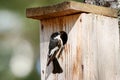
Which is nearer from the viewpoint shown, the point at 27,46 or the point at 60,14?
the point at 60,14

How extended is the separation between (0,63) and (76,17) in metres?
7.04

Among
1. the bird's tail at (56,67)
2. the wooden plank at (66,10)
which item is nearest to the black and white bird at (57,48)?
the bird's tail at (56,67)

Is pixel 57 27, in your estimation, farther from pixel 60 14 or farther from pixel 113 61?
pixel 113 61

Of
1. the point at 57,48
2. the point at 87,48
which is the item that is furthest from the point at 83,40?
the point at 57,48

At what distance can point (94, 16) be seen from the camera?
10.6ft

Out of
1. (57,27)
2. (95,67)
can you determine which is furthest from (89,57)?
(57,27)

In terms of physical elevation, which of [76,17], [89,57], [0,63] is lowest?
[0,63]

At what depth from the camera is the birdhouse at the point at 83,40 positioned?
3.14 meters

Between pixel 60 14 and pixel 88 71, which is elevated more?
pixel 60 14

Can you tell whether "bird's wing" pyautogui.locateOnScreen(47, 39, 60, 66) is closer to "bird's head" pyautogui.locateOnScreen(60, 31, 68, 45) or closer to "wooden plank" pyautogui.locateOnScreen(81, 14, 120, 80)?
"bird's head" pyautogui.locateOnScreen(60, 31, 68, 45)

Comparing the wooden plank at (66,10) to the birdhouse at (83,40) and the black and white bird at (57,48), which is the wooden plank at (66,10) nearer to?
the birdhouse at (83,40)

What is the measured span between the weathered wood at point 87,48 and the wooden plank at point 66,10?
28 mm

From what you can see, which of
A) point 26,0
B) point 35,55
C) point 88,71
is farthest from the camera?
point 35,55

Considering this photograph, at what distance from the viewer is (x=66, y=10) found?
3135 mm
